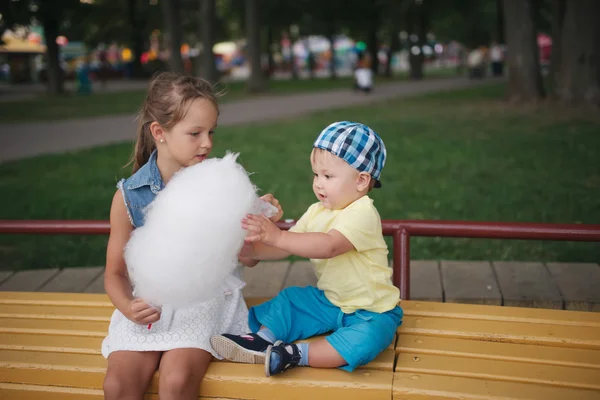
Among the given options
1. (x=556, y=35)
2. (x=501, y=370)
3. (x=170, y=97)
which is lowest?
(x=501, y=370)

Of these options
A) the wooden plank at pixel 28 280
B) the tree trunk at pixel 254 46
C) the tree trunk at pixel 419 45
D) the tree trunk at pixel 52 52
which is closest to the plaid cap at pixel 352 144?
the wooden plank at pixel 28 280

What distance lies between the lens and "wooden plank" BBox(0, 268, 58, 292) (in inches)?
169

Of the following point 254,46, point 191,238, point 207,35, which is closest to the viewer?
point 191,238

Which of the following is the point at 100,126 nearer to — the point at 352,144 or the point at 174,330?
the point at 174,330

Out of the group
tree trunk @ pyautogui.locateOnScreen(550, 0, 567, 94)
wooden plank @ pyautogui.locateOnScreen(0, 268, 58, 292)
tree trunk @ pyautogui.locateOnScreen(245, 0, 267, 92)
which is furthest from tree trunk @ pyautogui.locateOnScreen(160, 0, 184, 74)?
wooden plank @ pyautogui.locateOnScreen(0, 268, 58, 292)

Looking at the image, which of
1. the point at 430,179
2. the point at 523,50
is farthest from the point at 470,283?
the point at 523,50

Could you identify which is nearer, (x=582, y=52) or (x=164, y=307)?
(x=164, y=307)

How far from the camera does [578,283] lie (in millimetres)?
4004

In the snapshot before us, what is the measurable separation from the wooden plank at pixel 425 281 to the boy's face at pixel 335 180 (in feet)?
4.95

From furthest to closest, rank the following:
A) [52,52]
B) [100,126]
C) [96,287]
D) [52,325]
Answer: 1. [52,52]
2. [100,126]
3. [96,287]
4. [52,325]

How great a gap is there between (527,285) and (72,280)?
2911mm

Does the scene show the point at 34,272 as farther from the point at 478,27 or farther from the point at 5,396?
the point at 478,27

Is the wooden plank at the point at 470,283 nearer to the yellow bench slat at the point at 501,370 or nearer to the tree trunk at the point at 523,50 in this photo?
the yellow bench slat at the point at 501,370

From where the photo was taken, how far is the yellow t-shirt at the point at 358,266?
2541 mm
